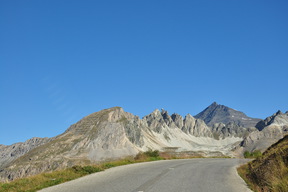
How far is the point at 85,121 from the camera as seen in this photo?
6836 inches

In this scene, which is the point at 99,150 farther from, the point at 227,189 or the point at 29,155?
the point at 227,189

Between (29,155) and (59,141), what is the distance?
52.8 ft

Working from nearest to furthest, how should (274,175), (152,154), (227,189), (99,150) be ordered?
(227,189)
(274,175)
(152,154)
(99,150)

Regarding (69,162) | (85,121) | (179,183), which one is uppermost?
(85,121)

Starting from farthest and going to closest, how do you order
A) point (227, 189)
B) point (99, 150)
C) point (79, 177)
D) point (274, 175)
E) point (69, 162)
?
point (99, 150), point (69, 162), point (79, 177), point (274, 175), point (227, 189)

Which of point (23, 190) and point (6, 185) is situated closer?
point (23, 190)

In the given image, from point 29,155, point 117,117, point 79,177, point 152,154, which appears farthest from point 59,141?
point 79,177

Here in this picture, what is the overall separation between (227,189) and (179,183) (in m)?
2.04

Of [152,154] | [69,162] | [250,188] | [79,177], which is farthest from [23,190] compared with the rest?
[69,162]

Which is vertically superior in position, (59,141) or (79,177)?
(59,141)

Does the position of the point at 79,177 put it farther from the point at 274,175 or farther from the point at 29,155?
the point at 29,155

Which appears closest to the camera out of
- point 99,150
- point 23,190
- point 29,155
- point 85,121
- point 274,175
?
point 23,190

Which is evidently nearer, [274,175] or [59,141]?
[274,175]

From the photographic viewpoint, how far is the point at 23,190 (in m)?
11.1
